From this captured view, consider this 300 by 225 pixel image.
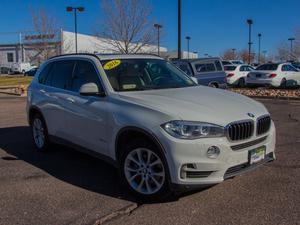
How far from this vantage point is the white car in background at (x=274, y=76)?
21406 mm

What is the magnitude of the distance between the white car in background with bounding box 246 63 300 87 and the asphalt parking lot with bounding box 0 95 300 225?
15.2 meters

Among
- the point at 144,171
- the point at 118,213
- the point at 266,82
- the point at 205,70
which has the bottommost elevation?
the point at 118,213

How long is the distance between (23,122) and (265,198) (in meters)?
8.18

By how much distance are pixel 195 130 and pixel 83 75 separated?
2.38m

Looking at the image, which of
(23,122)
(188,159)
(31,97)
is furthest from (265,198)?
(23,122)

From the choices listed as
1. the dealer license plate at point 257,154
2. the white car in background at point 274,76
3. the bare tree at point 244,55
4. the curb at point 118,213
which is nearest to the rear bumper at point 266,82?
the white car in background at point 274,76

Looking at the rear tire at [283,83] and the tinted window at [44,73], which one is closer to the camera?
the tinted window at [44,73]

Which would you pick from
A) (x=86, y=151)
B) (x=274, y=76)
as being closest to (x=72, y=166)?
(x=86, y=151)

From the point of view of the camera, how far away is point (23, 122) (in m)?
11.2

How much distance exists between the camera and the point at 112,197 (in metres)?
4.88

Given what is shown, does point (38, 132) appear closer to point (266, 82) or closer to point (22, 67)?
point (266, 82)

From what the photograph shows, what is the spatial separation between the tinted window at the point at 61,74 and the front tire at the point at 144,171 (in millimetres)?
2013

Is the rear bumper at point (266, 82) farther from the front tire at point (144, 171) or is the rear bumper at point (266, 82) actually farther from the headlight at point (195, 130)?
the headlight at point (195, 130)

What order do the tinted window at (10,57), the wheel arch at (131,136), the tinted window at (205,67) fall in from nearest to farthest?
the wheel arch at (131,136) < the tinted window at (205,67) < the tinted window at (10,57)
